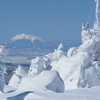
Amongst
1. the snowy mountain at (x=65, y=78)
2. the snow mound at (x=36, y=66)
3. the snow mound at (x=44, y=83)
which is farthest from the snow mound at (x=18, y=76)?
the snow mound at (x=44, y=83)

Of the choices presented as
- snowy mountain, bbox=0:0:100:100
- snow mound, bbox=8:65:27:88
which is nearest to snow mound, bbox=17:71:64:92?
snowy mountain, bbox=0:0:100:100

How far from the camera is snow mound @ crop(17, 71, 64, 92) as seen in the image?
329 inches

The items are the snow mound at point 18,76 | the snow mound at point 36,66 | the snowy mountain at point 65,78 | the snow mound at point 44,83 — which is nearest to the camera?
the snowy mountain at point 65,78

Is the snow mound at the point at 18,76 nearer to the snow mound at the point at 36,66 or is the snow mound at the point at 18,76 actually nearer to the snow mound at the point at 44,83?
the snow mound at the point at 36,66

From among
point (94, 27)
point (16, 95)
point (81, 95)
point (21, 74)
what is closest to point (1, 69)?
point (16, 95)

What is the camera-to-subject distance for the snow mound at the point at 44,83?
8359 mm

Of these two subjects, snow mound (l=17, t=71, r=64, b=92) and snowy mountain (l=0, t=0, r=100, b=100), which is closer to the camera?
snowy mountain (l=0, t=0, r=100, b=100)

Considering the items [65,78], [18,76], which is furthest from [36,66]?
[65,78]

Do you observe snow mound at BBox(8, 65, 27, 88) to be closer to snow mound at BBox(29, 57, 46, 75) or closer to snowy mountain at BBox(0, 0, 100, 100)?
snowy mountain at BBox(0, 0, 100, 100)

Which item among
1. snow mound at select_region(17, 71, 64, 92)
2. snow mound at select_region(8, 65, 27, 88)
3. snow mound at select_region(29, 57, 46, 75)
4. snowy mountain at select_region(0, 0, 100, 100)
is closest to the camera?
snowy mountain at select_region(0, 0, 100, 100)

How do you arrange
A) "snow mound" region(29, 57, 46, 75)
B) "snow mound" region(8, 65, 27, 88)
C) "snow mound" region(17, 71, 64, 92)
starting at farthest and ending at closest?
"snow mound" region(8, 65, 27, 88) < "snow mound" region(29, 57, 46, 75) < "snow mound" region(17, 71, 64, 92)

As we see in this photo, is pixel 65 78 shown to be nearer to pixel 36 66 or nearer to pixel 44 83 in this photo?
pixel 44 83

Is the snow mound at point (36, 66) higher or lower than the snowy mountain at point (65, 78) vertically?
higher

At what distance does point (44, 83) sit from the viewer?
27.6 feet
